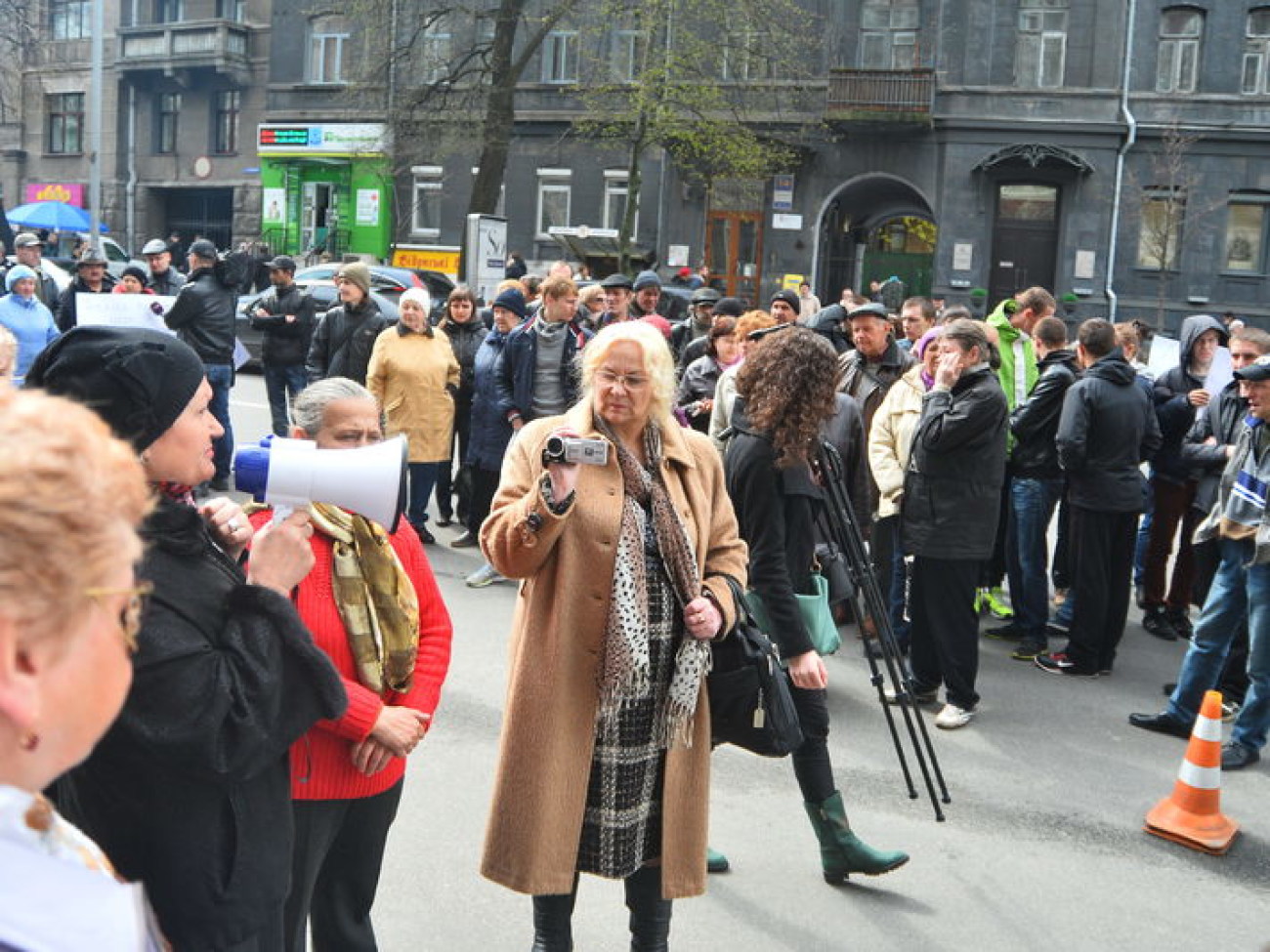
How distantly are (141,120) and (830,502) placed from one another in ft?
131

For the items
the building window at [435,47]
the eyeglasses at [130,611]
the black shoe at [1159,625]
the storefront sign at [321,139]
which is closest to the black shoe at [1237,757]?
the black shoe at [1159,625]

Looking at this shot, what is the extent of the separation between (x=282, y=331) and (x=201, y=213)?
99.5 feet

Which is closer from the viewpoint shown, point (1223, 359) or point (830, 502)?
point (830, 502)

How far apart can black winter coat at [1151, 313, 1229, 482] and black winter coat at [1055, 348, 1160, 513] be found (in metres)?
1.10

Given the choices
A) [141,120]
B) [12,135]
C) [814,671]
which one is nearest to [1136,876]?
[814,671]

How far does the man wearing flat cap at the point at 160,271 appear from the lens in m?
13.0

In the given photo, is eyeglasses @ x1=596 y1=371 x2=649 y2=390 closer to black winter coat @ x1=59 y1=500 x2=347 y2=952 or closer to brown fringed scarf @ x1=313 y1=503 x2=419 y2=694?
brown fringed scarf @ x1=313 y1=503 x2=419 y2=694

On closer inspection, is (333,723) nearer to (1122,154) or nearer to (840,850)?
(840,850)

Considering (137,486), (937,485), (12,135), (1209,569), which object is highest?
(12,135)

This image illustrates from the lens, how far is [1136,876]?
15.0ft

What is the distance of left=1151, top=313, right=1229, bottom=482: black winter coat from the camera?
8.05 m

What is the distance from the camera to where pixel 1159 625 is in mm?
8125

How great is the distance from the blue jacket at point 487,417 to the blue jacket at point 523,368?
0.09 metres

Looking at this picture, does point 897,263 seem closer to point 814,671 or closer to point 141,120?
point 141,120
